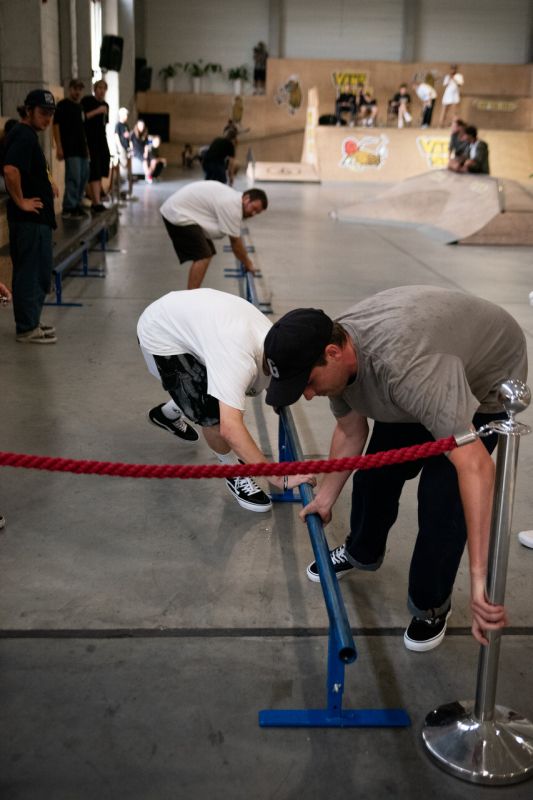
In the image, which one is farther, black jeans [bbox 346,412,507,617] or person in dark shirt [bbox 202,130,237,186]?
person in dark shirt [bbox 202,130,237,186]

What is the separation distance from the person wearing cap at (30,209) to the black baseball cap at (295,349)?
4.62 metres

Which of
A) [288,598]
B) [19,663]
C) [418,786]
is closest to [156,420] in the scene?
[288,598]

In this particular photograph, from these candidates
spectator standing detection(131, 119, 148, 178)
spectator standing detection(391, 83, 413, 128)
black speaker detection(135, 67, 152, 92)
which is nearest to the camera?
spectator standing detection(131, 119, 148, 178)

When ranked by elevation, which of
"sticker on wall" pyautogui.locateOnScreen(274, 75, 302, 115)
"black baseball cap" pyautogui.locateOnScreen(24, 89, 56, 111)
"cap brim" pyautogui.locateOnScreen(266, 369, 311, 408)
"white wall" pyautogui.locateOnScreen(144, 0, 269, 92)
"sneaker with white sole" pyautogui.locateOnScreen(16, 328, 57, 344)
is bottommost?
"sneaker with white sole" pyautogui.locateOnScreen(16, 328, 57, 344)

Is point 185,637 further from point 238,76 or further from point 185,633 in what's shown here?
point 238,76

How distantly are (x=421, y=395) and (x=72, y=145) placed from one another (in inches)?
439

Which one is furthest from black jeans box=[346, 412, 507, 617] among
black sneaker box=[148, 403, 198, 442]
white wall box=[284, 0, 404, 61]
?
white wall box=[284, 0, 404, 61]

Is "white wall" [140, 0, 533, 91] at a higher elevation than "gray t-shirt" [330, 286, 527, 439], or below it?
higher

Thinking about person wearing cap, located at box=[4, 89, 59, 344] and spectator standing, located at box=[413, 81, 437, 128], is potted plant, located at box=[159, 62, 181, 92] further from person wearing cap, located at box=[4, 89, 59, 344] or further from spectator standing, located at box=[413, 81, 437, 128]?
person wearing cap, located at box=[4, 89, 59, 344]

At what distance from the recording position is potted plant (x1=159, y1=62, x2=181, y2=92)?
108 ft

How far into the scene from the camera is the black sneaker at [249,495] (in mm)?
4078

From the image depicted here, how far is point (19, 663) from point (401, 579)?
5.24 ft

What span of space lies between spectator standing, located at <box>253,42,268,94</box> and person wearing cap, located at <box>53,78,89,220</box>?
72.0 feet

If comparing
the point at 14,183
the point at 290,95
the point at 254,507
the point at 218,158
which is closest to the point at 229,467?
the point at 254,507
